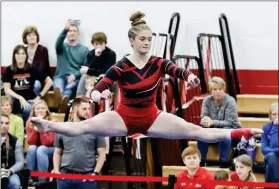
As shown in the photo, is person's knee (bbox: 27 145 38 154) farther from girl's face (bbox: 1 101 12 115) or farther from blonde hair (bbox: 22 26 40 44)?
blonde hair (bbox: 22 26 40 44)

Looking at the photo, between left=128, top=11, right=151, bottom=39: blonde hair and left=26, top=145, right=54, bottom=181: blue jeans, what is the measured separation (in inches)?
106

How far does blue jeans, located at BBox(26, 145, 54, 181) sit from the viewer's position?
7.86 m

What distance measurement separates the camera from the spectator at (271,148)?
24.0ft

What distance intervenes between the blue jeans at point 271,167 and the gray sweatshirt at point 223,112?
0.47 m

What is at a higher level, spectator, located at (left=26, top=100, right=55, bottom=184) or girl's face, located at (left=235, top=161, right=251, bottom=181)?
spectator, located at (left=26, top=100, right=55, bottom=184)

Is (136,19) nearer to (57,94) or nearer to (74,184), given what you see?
(74,184)

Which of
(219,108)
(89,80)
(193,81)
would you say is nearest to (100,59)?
(89,80)

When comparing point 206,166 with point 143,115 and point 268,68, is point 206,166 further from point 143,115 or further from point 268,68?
point 143,115

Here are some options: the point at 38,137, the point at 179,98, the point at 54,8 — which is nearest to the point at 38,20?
the point at 54,8

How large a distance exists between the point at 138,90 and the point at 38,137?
8.94 feet

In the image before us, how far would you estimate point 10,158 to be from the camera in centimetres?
785

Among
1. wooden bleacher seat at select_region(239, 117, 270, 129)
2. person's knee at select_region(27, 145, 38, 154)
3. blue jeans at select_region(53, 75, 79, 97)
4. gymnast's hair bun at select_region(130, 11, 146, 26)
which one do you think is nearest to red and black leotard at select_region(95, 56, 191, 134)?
gymnast's hair bun at select_region(130, 11, 146, 26)

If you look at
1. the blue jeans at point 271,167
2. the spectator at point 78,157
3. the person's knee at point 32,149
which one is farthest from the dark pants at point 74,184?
the blue jeans at point 271,167

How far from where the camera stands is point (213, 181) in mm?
6594
